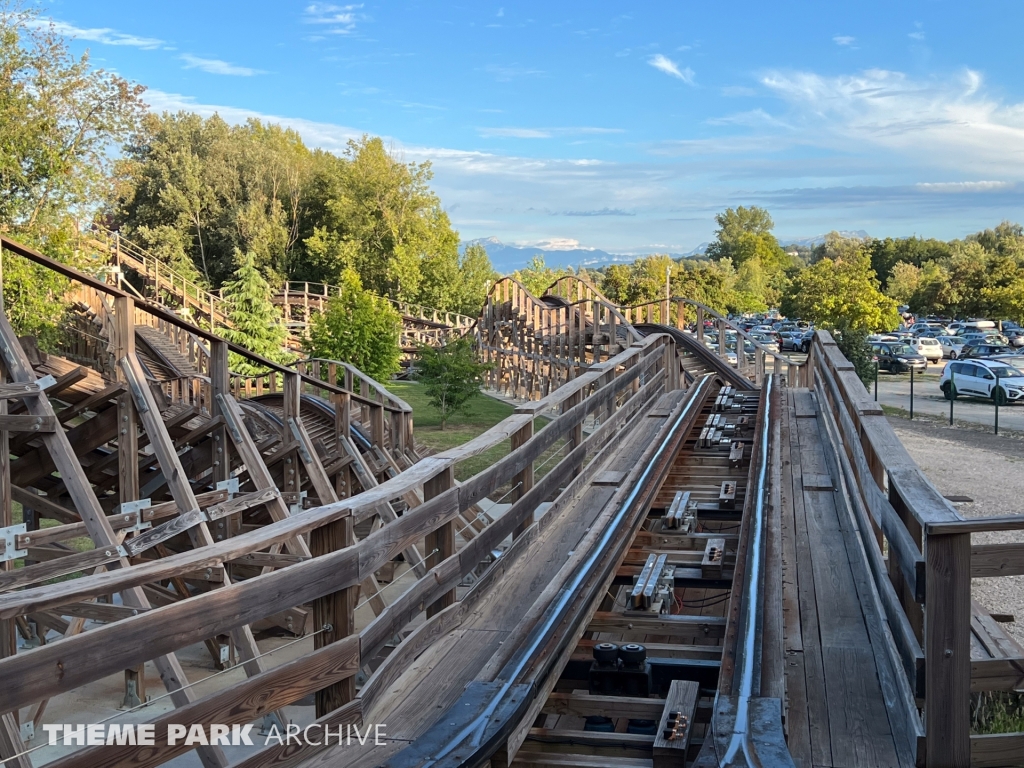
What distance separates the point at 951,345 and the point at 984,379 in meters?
19.5

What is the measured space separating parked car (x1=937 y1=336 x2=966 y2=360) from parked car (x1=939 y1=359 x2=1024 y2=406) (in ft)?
48.0

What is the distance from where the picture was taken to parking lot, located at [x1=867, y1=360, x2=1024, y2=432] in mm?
26750

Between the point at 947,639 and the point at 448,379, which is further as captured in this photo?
the point at 448,379

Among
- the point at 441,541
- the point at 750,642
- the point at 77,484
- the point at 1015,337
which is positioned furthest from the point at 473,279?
the point at 750,642

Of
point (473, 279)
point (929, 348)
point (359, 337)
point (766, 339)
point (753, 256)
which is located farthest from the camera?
point (753, 256)

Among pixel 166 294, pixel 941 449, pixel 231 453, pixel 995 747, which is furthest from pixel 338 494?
pixel 166 294

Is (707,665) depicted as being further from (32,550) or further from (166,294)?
(166,294)

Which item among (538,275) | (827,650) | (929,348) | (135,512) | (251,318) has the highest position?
(538,275)

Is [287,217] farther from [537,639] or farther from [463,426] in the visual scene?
[537,639]

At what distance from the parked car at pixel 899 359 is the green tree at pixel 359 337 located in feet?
77.3

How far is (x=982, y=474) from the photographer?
18.5 meters

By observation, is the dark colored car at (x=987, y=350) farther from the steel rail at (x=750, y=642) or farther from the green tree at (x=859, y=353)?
the steel rail at (x=750, y=642)

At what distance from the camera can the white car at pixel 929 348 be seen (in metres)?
43.9

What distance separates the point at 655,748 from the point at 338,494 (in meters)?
8.99
